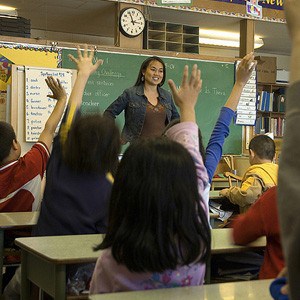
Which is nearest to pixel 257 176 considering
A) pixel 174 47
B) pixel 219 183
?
pixel 219 183

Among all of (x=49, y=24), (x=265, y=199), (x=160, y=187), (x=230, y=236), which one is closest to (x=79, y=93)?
(x=230, y=236)

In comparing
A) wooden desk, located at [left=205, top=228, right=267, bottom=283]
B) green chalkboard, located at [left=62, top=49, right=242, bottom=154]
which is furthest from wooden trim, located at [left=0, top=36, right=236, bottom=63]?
wooden desk, located at [left=205, top=228, right=267, bottom=283]

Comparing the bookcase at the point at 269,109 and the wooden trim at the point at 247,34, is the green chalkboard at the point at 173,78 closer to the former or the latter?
the wooden trim at the point at 247,34

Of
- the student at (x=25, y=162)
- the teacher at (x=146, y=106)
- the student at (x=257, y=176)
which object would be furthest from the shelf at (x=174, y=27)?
the student at (x=25, y=162)

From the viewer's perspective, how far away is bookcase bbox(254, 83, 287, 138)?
8609mm

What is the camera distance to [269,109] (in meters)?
8.63

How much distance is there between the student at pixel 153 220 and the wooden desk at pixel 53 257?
393 mm

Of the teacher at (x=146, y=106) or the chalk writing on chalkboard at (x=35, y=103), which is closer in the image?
the teacher at (x=146, y=106)

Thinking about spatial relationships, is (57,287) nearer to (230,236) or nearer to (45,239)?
(45,239)

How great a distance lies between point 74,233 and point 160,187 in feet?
3.24

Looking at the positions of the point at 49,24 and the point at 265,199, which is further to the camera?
the point at 49,24

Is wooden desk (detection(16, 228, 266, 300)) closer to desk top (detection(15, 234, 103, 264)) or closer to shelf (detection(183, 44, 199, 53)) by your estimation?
desk top (detection(15, 234, 103, 264))

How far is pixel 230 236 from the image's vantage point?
2324mm

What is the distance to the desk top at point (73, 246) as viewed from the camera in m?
1.97
